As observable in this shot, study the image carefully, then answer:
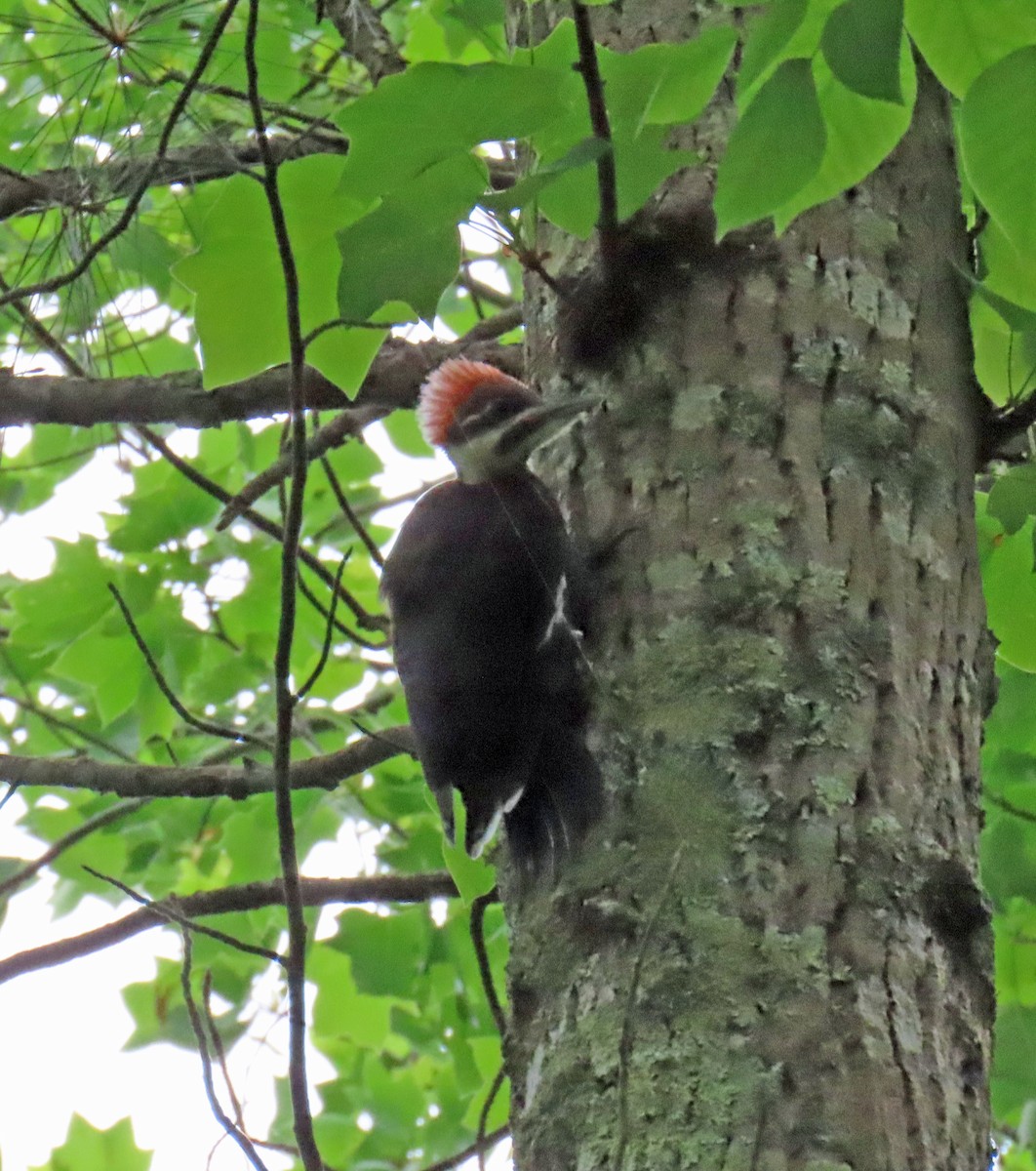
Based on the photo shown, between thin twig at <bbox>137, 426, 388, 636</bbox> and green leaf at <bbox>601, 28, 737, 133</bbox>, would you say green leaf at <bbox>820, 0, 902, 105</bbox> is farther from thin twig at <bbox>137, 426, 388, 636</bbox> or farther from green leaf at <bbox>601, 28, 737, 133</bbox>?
thin twig at <bbox>137, 426, 388, 636</bbox>

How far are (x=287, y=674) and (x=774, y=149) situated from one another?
2.16ft

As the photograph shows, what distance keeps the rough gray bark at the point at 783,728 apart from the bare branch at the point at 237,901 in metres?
0.76

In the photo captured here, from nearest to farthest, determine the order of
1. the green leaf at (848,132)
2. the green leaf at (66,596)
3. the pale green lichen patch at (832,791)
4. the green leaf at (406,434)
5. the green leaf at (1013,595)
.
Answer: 1. the green leaf at (848,132)
2. the pale green lichen patch at (832,791)
3. the green leaf at (1013,595)
4. the green leaf at (66,596)
5. the green leaf at (406,434)

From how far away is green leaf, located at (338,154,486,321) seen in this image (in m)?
1.32

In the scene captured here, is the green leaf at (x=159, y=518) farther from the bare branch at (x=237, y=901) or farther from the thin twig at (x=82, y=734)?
the bare branch at (x=237, y=901)

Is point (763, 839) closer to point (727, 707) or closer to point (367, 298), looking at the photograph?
point (727, 707)

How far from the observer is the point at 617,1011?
1.41 meters

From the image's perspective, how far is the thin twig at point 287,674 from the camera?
1303 mm

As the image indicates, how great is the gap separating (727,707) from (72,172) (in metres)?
1.65

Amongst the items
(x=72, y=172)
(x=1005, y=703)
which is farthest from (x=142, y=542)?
(x=1005, y=703)

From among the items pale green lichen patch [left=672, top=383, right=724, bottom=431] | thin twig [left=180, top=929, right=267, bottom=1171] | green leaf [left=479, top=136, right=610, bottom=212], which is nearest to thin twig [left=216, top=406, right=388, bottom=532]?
pale green lichen patch [left=672, top=383, right=724, bottom=431]

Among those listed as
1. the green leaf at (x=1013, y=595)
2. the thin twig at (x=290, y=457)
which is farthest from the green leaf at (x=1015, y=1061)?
the thin twig at (x=290, y=457)

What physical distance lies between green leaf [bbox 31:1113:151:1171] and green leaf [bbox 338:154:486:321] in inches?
79.9

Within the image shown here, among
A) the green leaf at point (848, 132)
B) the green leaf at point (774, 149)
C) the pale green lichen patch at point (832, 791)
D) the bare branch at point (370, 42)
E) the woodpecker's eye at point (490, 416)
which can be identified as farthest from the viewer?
the bare branch at point (370, 42)
